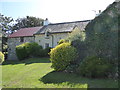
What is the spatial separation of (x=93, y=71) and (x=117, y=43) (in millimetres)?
2593

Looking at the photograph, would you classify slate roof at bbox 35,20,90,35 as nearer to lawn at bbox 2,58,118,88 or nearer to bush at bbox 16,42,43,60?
bush at bbox 16,42,43,60

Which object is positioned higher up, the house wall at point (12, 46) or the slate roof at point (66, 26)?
the slate roof at point (66, 26)

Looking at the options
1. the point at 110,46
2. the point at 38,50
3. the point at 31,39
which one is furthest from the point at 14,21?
the point at 110,46

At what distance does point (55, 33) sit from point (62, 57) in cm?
1462

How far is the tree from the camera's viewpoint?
4400cm

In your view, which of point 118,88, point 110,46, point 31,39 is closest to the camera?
point 118,88

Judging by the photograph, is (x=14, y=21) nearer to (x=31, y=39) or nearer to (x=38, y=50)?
(x=31, y=39)

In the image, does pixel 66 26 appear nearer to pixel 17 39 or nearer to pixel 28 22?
pixel 17 39

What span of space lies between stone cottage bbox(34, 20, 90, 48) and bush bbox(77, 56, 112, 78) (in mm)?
15406

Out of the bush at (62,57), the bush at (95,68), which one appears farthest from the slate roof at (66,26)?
the bush at (95,68)

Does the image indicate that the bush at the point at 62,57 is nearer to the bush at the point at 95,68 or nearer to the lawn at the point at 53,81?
the lawn at the point at 53,81

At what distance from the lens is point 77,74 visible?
9656 mm

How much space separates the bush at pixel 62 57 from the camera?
35.9 ft

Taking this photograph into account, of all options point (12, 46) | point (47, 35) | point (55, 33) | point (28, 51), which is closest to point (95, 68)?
point (28, 51)
